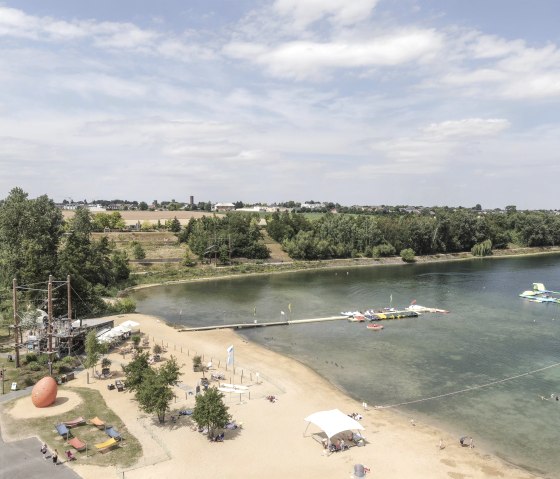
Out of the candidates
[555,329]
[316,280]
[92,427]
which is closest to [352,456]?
[92,427]

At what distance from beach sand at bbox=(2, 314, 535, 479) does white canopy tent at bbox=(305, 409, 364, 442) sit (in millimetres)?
1337

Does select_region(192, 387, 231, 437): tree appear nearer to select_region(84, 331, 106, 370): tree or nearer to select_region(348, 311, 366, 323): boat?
select_region(84, 331, 106, 370): tree

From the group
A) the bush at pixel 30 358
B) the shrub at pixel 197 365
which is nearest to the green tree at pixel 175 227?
the bush at pixel 30 358

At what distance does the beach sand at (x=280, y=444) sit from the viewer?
28594 mm

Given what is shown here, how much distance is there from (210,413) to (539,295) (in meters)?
79.8

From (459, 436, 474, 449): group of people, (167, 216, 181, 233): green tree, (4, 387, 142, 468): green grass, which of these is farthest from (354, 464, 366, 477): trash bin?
(167, 216, 181, 233): green tree

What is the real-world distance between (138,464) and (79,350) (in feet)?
79.9

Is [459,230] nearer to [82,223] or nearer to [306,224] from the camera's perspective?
[306,224]

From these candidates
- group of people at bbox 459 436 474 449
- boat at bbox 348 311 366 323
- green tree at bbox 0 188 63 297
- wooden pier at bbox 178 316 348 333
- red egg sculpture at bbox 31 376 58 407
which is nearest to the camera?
group of people at bbox 459 436 474 449

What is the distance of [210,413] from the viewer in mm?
31250

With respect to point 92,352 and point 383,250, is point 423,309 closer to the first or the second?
point 92,352

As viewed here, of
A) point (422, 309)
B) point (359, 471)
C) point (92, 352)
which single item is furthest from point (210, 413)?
point (422, 309)

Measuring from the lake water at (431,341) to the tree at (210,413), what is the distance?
49.8ft

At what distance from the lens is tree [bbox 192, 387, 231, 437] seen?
1232 inches
